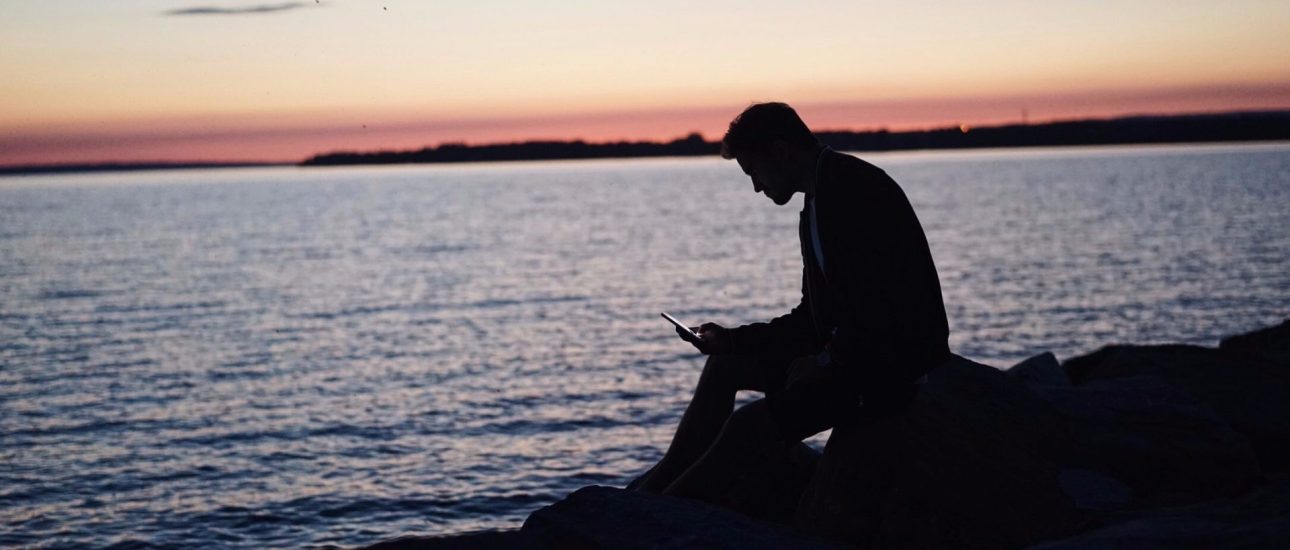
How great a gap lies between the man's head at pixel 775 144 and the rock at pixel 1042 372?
5468 millimetres

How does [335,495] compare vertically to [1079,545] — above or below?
below

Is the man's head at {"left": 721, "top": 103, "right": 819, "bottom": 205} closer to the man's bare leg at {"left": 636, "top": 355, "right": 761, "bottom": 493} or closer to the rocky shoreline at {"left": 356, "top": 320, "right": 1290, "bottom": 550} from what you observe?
the man's bare leg at {"left": 636, "top": 355, "right": 761, "bottom": 493}

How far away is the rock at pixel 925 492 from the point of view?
5.18m

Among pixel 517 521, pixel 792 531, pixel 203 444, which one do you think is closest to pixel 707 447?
pixel 792 531

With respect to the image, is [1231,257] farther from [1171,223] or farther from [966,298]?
[1171,223]

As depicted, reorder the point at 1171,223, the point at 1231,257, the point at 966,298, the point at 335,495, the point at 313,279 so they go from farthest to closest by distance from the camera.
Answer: the point at 1171,223 < the point at 313,279 < the point at 1231,257 < the point at 966,298 < the point at 335,495

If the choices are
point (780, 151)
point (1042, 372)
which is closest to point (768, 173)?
point (780, 151)

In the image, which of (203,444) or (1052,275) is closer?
(203,444)

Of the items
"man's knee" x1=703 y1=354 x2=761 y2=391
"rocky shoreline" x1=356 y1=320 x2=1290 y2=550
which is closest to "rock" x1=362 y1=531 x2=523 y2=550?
"rocky shoreline" x1=356 y1=320 x2=1290 y2=550

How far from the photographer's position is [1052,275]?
39.9 m

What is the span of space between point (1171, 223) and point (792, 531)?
65427 mm

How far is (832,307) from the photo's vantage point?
4785mm

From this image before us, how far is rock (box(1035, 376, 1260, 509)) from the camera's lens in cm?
632

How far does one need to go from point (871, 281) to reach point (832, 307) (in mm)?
257
